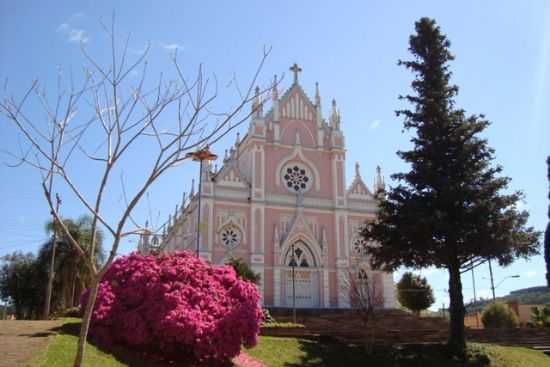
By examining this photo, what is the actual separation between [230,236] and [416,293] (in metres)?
14.8

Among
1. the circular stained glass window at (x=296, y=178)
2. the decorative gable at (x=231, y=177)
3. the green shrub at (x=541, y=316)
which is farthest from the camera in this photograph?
the circular stained glass window at (x=296, y=178)

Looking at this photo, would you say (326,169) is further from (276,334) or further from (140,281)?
(140,281)

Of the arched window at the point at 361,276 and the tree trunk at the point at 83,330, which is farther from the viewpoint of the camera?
the arched window at the point at 361,276

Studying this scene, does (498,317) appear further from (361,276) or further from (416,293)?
(361,276)

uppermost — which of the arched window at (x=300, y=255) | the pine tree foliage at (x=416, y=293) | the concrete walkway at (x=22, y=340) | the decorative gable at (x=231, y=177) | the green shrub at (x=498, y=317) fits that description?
A: the decorative gable at (x=231, y=177)

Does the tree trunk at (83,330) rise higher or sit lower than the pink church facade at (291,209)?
lower

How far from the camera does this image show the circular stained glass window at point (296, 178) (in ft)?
135

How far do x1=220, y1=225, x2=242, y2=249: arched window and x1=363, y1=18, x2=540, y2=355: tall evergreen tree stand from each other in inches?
568

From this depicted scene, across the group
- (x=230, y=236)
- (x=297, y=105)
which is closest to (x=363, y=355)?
(x=230, y=236)

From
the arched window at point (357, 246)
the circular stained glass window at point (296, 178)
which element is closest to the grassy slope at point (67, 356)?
the circular stained glass window at point (296, 178)

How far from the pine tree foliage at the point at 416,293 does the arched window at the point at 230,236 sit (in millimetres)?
13549

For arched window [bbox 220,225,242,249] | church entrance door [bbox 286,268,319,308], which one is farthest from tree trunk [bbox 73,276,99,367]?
church entrance door [bbox 286,268,319,308]

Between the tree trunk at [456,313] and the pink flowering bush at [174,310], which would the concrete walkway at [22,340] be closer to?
the pink flowering bush at [174,310]

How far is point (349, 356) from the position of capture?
A: 68.9 ft
